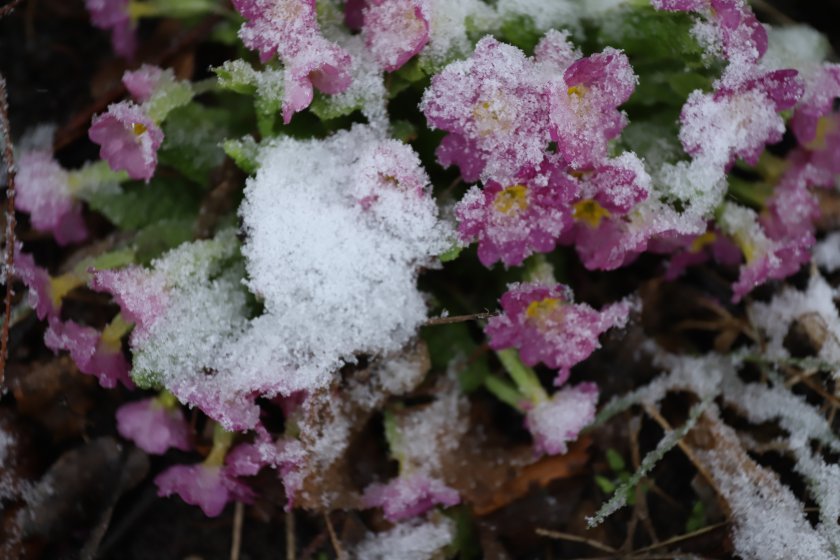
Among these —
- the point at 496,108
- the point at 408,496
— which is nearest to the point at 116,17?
the point at 496,108

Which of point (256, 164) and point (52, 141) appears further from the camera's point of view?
point (52, 141)

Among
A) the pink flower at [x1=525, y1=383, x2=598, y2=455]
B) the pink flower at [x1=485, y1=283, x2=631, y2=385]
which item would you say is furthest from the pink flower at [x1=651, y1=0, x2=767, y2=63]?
the pink flower at [x1=525, y1=383, x2=598, y2=455]

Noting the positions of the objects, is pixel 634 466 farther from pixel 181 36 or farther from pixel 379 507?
pixel 181 36

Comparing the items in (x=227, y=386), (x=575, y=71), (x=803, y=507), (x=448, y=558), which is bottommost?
(x=448, y=558)

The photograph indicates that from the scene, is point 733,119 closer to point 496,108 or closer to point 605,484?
point 496,108

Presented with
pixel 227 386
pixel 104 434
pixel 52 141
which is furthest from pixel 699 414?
pixel 52 141

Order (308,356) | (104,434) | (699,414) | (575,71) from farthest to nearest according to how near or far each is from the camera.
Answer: (104,434)
(699,414)
(308,356)
(575,71)

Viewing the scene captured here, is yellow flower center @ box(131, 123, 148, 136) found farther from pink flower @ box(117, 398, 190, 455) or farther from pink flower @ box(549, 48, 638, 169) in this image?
pink flower @ box(549, 48, 638, 169)
